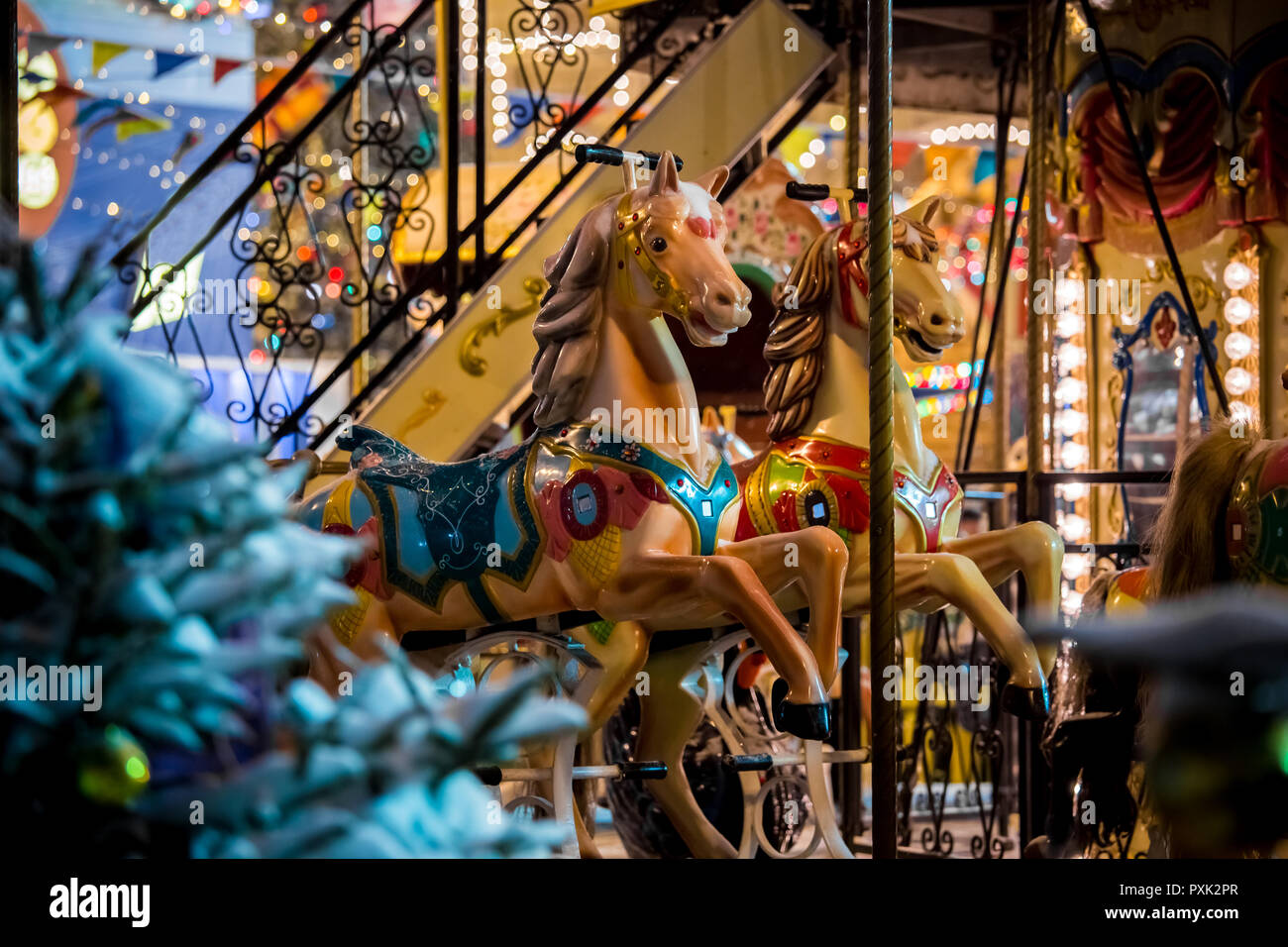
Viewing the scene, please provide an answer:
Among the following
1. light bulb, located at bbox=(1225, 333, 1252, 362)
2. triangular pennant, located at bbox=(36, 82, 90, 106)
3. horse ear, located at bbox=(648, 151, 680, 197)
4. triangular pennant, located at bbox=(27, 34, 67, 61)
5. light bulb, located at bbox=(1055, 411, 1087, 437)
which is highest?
triangular pennant, located at bbox=(27, 34, 67, 61)

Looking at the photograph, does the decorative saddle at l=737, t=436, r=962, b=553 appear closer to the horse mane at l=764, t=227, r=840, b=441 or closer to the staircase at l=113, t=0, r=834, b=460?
the horse mane at l=764, t=227, r=840, b=441

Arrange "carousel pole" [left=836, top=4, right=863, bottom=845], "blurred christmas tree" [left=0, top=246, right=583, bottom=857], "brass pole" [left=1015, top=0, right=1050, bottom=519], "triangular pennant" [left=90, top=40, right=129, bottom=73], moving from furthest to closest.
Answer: "triangular pennant" [left=90, top=40, right=129, bottom=73] → "carousel pole" [left=836, top=4, right=863, bottom=845] → "brass pole" [left=1015, top=0, right=1050, bottom=519] → "blurred christmas tree" [left=0, top=246, right=583, bottom=857]

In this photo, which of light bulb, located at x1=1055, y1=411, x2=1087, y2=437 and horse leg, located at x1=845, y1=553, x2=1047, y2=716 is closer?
horse leg, located at x1=845, y1=553, x2=1047, y2=716

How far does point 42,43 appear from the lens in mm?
8758

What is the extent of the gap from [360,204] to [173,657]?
4286 millimetres

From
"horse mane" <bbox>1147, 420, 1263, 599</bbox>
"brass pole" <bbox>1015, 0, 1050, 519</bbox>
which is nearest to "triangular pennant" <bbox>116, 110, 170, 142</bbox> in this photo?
"brass pole" <bbox>1015, 0, 1050, 519</bbox>

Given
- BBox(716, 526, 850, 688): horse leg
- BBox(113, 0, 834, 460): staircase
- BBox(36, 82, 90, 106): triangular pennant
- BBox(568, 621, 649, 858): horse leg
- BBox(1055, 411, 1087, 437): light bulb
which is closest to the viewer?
BBox(716, 526, 850, 688): horse leg

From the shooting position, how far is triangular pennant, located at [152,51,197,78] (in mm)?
8430

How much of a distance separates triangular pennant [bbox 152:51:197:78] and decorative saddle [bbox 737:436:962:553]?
232 inches

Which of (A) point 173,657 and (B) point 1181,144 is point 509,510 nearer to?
(A) point 173,657

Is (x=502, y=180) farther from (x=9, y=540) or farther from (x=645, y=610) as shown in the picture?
(x=9, y=540)

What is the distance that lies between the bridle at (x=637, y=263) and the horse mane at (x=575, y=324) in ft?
0.14
